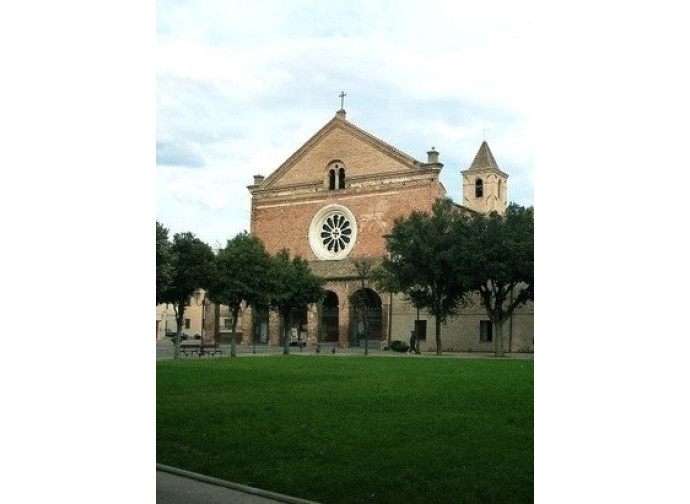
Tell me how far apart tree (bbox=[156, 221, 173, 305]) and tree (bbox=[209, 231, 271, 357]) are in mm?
2779

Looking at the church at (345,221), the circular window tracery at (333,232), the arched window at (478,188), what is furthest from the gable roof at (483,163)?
the circular window tracery at (333,232)

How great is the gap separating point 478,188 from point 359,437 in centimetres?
3231

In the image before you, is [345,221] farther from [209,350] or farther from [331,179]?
[209,350]

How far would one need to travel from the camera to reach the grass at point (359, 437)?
193 inches

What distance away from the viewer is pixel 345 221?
32500 mm

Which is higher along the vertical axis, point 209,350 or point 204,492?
point 204,492

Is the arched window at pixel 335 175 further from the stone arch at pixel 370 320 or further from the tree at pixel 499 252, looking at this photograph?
the tree at pixel 499 252

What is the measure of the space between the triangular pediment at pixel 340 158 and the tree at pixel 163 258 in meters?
13.4

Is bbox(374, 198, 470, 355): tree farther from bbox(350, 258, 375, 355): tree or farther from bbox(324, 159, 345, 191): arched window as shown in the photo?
bbox(324, 159, 345, 191): arched window

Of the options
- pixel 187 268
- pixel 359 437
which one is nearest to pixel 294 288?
pixel 187 268

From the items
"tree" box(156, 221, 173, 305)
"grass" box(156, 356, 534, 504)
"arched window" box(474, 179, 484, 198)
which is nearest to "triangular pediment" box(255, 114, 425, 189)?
"arched window" box(474, 179, 484, 198)
